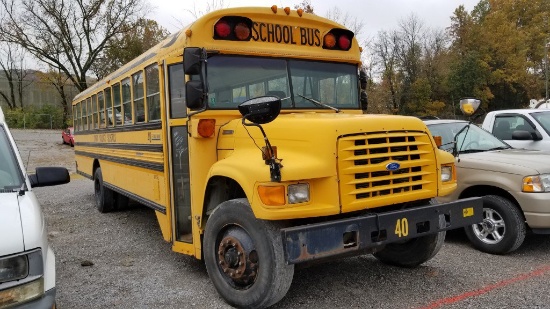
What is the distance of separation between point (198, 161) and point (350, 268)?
6.37 feet

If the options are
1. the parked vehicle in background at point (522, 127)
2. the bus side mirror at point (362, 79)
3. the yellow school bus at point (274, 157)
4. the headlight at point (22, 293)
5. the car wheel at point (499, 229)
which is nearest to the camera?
the headlight at point (22, 293)

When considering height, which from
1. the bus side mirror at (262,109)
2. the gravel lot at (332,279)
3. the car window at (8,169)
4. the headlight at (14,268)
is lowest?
the gravel lot at (332,279)

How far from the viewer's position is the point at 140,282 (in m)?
4.45

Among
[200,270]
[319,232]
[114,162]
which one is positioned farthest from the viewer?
[114,162]

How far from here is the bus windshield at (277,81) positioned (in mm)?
4141

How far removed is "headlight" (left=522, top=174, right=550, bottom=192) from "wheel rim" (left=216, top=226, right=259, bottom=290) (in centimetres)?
319

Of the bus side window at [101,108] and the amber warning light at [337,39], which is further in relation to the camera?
the bus side window at [101,108]

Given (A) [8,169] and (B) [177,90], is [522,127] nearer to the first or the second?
(B) [177,90]

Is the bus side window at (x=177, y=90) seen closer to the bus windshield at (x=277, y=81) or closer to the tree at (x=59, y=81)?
the bus windshield at (x=277, y=81)

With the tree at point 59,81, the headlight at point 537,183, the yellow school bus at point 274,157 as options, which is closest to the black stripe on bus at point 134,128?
the yellow school bus at point 274,157

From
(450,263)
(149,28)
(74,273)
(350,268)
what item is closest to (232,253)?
(350,268)

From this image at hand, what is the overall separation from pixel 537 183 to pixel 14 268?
15.9 feet

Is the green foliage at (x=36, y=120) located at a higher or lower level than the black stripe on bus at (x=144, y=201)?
higher

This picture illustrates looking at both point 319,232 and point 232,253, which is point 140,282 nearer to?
point 232,253
